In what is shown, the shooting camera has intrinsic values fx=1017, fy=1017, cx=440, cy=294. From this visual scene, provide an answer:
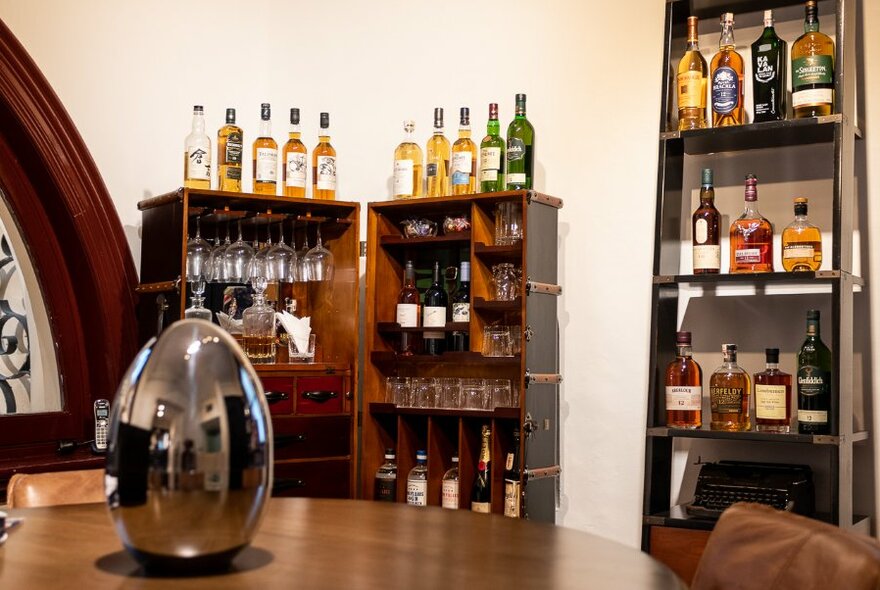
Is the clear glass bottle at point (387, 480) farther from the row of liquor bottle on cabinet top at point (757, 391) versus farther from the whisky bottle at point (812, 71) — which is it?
the whisky bottle at point (812, 71)

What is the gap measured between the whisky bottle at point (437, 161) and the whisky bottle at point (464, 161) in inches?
3.0

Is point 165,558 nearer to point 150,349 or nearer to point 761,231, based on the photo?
point 150,349

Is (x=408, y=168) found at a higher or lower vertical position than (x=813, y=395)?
higher

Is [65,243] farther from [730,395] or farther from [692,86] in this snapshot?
[730,395]

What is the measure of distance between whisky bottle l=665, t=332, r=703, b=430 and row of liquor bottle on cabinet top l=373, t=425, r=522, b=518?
1.94ft

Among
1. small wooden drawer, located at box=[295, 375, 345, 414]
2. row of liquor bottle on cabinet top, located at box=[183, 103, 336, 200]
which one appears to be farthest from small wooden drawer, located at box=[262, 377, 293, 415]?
row of liquor bottle on cabinet top, located at box=[183, 103, 336, 200]

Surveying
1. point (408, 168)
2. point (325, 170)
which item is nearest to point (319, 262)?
point (325, 170)

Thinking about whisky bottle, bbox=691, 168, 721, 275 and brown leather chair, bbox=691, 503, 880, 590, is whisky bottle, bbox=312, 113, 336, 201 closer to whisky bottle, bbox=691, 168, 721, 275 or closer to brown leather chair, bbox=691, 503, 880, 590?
whisky bottle, bbox=691, 168, 721, 275

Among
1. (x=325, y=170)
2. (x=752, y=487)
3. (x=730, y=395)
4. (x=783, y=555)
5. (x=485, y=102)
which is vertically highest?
(x=485, y=102)

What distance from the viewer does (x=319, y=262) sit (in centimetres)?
396

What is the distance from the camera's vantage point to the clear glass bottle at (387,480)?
3.86m

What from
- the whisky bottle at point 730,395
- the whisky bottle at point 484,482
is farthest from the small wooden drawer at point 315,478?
the whisky bottle at point 730,395

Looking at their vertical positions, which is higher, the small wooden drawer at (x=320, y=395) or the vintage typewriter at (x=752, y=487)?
the small wooden drawer at (x=320, y=395)

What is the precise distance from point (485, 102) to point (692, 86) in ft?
3.29
